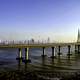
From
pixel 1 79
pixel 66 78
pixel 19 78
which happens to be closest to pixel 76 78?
pixel 66 78

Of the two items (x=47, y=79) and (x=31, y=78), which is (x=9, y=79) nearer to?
(x=31, y=78)

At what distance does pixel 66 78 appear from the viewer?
41.2 meters

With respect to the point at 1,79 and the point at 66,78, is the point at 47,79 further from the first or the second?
the point at 1,79

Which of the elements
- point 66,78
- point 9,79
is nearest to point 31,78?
point 9,79

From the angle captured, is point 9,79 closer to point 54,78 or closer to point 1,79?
point 1,79

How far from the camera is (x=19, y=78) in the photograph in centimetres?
4053

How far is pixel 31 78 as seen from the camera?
40.8 meters

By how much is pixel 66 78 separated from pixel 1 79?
15029mm

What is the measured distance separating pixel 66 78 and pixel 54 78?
2.83m

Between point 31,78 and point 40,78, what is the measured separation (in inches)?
83.7

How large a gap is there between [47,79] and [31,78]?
12.4ft

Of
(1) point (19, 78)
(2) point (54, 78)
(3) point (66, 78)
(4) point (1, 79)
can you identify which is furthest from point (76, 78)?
(4) point (1, 79)

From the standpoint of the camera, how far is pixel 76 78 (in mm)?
41031

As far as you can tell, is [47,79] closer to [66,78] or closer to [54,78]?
[54,78]
